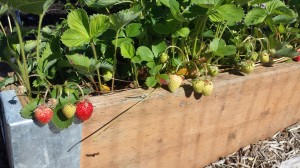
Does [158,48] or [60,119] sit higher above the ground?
[158,48]

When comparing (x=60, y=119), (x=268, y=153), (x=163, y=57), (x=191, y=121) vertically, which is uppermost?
(x=163, y=57)

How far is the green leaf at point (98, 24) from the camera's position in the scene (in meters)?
0.98

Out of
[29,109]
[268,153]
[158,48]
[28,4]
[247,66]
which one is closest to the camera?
[28,4]

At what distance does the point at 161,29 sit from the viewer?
1.14 metres

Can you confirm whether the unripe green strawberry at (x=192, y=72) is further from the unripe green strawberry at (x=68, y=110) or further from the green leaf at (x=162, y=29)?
the unripe green strawberry at (x=68, y=110)

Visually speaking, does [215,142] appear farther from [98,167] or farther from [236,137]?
[98,167]

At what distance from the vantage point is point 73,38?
997 millimetres

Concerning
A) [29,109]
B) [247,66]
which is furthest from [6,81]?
[247,66]

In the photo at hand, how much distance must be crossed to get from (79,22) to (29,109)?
247mm

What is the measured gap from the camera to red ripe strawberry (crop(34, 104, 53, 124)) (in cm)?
91

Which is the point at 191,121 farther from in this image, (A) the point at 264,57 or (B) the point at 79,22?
(B) the point at 79,22

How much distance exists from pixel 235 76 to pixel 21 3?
0.72 m

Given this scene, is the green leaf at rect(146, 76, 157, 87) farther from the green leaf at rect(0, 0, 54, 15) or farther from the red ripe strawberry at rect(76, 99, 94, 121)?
the green leaf at rect(0, 0, 54, 15)

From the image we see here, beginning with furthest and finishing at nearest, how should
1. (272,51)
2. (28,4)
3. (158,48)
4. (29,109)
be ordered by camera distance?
(272,51) < (158,48) < (29,109) < (28,4)
